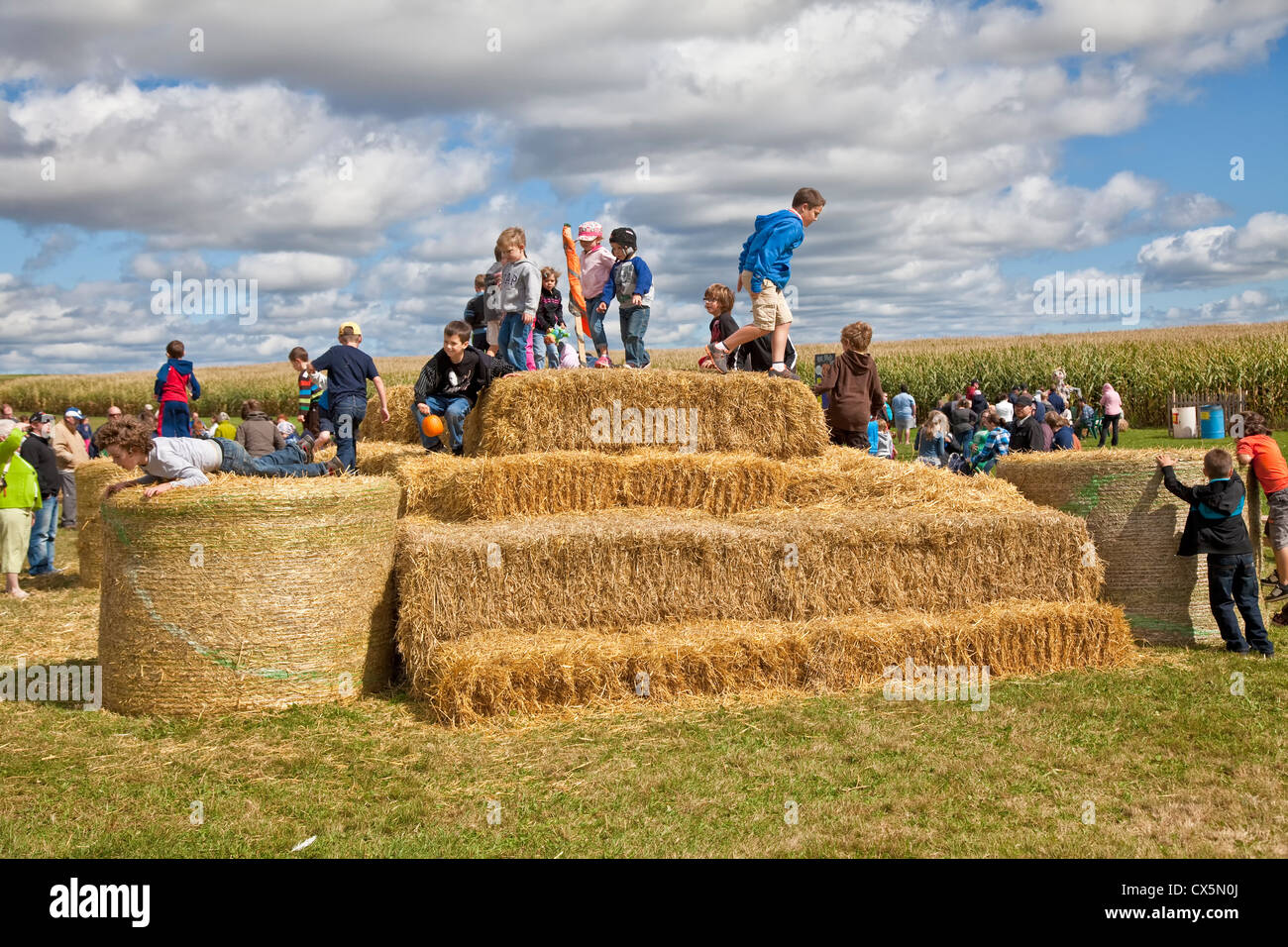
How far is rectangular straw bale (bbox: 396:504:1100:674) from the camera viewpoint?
6.83 meters

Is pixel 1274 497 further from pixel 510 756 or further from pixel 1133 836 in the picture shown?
pixel 510 756

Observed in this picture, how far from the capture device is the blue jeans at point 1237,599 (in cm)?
757

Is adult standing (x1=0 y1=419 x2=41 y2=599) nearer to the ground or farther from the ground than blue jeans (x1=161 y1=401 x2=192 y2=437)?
nearer to the ground

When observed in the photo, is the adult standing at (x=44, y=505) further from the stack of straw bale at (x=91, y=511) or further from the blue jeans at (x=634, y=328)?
the blue jeans at (x=634, y=328)

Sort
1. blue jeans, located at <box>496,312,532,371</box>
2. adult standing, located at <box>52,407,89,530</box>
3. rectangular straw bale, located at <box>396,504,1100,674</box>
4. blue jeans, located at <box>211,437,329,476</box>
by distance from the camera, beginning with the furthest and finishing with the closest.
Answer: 1. adult standing, located at <box>52,407,89,530</box>
2. blue jeans, located at <box>496,312,532,371</box>
3. blue jeans, located at <box>211,437,329,476</box>
4. rectangular straw bale, located at <box>396,504,1100,674</box>

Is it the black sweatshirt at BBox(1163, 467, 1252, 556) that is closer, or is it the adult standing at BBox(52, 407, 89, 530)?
the black sweatshirt at BBox(1163, 467, 1252, 556)

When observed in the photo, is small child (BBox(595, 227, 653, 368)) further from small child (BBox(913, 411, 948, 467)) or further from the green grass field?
small child (BBox(913, 411, 948, 467))

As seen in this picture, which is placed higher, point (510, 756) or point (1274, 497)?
point (1274, 497)

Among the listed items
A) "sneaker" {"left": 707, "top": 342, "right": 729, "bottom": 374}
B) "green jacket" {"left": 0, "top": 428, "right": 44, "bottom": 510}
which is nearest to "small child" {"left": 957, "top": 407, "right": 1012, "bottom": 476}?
"sneaker" {"left": 707, "top": 342, "right": 729, "bottom": 374}

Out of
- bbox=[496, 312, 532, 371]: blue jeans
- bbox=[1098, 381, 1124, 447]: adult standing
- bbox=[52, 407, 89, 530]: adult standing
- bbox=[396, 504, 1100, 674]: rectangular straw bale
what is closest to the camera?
bbox=[396, 504, 1100, 674]: rectangular straw bale

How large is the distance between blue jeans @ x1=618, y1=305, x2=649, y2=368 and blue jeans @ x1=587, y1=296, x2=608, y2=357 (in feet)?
1.55
